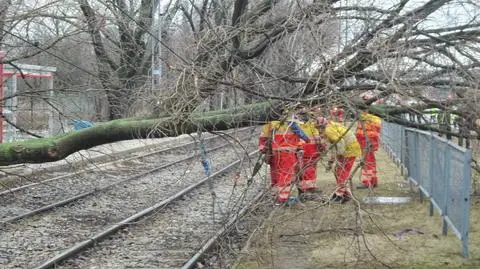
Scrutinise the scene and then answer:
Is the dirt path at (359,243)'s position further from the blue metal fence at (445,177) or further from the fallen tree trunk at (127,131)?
the fallen tree trunk at (127,131)

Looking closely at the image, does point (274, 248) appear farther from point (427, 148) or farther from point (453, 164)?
point (427, 148)

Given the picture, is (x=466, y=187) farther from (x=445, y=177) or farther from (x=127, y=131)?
(x=127, y=131)

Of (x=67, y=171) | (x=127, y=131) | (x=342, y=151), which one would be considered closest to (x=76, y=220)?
(x=127, y=131)

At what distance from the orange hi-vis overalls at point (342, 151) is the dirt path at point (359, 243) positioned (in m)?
0.29

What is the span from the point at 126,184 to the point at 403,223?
7172 mm

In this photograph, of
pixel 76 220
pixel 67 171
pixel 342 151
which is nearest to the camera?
pixel 342 151

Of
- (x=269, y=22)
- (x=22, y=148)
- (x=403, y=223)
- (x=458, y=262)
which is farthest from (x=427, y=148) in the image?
(x=22, y=148)

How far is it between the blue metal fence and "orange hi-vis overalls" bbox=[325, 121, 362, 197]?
45.7 inches

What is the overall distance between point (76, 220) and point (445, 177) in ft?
19.0

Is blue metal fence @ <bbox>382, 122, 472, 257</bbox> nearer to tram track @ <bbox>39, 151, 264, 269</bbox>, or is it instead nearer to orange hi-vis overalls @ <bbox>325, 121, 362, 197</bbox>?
orange hi-vis overalls @ <bbox>325, 121, 362, 197</bbox>

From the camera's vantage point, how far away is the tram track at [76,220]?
819 centimetres

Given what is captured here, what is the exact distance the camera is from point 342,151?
8203 millimetres

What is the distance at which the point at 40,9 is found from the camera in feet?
30.4

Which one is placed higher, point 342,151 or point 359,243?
point 342,151
